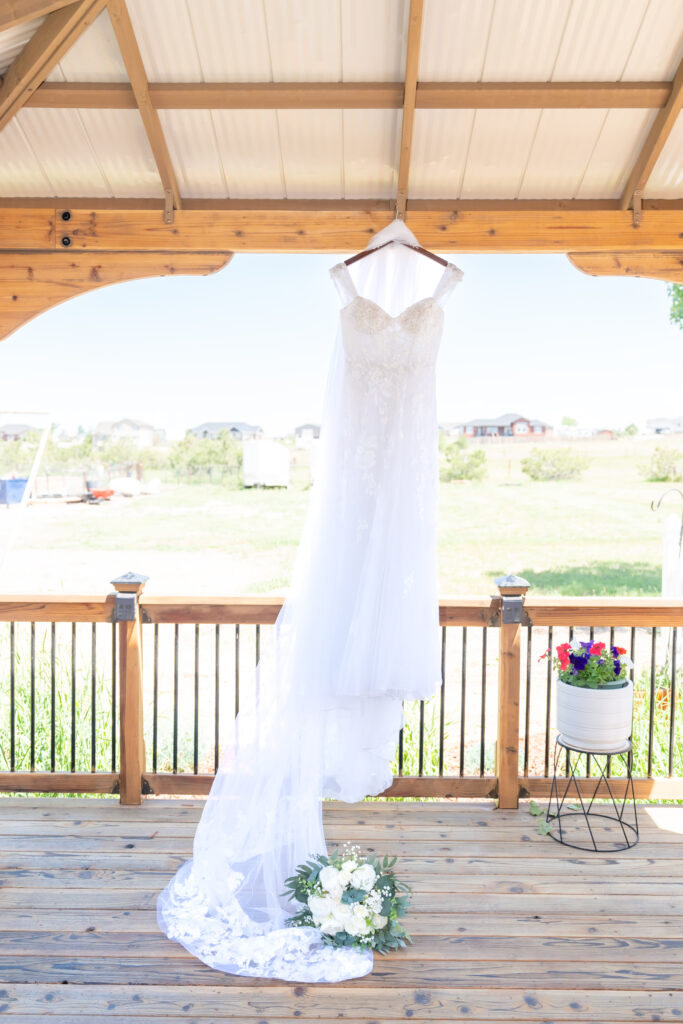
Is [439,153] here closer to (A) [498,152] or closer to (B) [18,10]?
(A) [498,152]

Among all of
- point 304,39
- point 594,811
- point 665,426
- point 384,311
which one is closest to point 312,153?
point 304,39

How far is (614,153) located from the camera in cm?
335

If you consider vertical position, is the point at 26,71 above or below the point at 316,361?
below

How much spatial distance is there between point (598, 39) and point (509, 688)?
8.43 feet

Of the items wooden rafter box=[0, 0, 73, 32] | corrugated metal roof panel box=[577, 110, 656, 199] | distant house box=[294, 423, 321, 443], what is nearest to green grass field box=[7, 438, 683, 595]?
distant house box=[294, 423, 321, 443]

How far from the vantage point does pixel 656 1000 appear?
219 centimetres

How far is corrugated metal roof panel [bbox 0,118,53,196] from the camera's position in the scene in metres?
3.31

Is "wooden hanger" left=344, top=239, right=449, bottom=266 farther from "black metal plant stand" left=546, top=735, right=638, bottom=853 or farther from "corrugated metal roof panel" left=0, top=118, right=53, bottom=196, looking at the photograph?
"black metal plant stand" left=546, top=735, right=638, bottom=853

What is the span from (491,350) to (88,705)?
12.6 m

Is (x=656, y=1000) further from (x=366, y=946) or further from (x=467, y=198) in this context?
(x=467, y=198)

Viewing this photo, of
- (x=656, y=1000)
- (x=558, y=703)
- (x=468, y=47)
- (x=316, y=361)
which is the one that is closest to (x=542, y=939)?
(x=656, y=1000)

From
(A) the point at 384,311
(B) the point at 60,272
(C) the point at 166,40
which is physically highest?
(C) the point at 166,40

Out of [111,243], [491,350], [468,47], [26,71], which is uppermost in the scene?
[491,350]

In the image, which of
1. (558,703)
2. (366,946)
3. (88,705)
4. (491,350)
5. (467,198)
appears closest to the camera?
(366,946)
